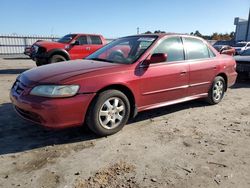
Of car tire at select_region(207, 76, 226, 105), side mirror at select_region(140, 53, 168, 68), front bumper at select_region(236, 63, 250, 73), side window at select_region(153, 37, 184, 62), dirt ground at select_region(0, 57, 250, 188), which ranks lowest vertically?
dirt ground at select_region(0, 57, 250, 188)

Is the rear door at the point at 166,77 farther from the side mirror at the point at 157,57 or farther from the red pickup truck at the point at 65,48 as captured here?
the red pickup truck at the point at 65,48

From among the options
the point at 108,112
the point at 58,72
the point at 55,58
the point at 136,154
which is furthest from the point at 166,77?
the point at 55,58

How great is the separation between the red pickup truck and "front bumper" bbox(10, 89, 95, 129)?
7.33 metres

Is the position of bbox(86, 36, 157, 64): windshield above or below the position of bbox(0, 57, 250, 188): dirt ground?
above

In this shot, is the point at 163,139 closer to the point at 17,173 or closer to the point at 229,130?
the point at 229,130

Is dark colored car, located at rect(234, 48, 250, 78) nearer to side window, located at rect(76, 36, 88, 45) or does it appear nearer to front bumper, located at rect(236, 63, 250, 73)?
front bumper, located at rect(236, 63, 250, 73)

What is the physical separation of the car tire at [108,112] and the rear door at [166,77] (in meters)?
0.45

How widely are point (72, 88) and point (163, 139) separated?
158 centimetres

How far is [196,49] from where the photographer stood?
5594 mm

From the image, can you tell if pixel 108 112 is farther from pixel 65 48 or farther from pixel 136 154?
pixel 65 48

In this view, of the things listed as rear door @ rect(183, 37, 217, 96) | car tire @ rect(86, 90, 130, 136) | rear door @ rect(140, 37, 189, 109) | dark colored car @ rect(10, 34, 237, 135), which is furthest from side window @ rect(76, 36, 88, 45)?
car tire @ rect(86, 90, 130, 136)

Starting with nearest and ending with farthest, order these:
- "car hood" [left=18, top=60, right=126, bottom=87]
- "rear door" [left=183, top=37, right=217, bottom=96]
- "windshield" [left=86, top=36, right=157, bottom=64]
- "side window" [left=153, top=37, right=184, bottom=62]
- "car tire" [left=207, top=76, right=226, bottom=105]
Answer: "car hood" [left=18, top=60, right=126, bottom=87] → "windshield" [left=86, top=36, right=157, bottom=64] → "side window" [left=153, top=37, right=184, bottom=62] → "rear door" [left=183, top=37, right=217, bottom=96] → "car tire" [left=207, top=76, right=226, bottom=105]

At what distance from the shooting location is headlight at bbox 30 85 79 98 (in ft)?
12.0

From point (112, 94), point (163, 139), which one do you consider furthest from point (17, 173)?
point (163, 139)
